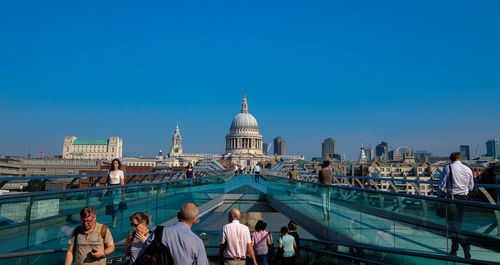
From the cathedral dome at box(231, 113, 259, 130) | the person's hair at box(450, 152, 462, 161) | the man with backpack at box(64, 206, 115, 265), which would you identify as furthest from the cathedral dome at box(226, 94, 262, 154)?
the man with backpack at box(64, 206, 115, 265)

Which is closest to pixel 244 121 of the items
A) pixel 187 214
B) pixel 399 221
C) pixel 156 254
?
pixel 399 221

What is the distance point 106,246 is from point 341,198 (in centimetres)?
440

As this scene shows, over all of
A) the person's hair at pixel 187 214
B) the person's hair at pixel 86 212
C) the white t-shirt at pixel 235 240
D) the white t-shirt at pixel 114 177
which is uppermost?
the white t-shirt at pixel 114 177

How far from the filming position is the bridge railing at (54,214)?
4.66 meters

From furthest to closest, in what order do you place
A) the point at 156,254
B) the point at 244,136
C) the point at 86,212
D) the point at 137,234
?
the point at 244,136, the point at 137,234, the point at 86,212, the point at 156,254

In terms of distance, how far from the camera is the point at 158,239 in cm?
364

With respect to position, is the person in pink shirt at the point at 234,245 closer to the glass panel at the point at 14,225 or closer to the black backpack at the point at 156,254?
the black backpack at the point at 156,254

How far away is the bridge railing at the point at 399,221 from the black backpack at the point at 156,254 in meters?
2.96

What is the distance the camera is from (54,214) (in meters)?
5.37

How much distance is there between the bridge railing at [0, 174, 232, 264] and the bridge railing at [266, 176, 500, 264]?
143 inches

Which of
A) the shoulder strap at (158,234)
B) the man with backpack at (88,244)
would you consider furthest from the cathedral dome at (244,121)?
the shoulder strap at (158,234)

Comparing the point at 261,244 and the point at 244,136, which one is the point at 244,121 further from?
the point at 261,244

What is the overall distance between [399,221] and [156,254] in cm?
352

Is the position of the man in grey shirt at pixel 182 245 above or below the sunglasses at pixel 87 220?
below
